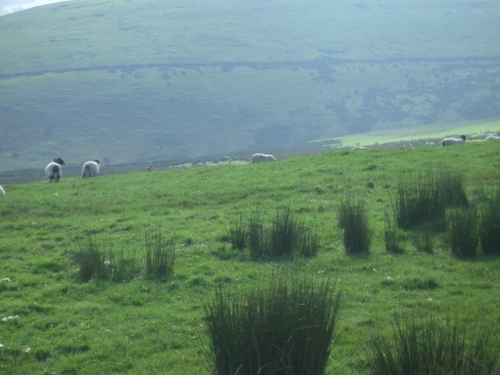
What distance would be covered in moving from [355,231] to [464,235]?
179 centimetres

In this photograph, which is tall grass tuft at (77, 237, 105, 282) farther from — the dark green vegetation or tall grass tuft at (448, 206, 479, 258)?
tall grass tuft at (448, 206, 479, 258)

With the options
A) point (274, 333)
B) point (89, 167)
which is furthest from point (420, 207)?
point (89, 167)

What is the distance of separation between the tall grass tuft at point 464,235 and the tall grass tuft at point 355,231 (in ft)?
4.63

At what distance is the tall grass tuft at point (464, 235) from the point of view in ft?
29.3

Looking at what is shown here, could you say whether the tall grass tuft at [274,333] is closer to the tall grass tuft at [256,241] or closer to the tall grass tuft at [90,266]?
the tall grass tuft at [90,266]

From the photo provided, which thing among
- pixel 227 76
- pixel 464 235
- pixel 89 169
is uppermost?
pixel 227 76

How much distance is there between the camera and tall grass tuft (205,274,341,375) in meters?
4.68

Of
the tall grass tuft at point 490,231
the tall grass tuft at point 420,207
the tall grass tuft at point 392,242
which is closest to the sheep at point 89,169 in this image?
the tall grass tuft at point 420,207

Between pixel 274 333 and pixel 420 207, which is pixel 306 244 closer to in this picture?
pixel 420 207

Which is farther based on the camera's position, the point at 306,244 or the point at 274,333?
the point at 306,244

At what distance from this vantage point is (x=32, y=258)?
34.4 ft

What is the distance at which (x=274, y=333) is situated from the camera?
185 inches

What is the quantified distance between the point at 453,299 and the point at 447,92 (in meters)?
79.1

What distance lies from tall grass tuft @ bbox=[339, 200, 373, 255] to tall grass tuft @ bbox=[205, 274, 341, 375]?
4.84 meters
